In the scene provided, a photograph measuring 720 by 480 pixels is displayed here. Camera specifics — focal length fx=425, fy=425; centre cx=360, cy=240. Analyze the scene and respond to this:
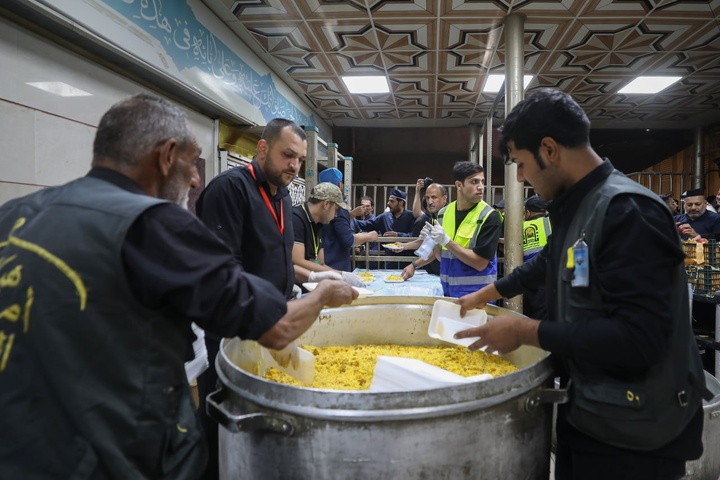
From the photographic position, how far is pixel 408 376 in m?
1.13

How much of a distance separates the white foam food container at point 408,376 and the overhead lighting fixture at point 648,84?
6509 millimetres

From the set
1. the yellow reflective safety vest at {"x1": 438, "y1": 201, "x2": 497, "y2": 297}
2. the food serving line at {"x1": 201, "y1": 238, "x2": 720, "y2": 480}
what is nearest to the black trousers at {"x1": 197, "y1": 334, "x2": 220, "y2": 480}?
the food serving line at {"x1": 201, "y1": 238, "x2": 720, "y2": 480}

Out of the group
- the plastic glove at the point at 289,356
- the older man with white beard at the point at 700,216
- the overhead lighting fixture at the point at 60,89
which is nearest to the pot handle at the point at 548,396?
the plastic glove at the point at 289,356

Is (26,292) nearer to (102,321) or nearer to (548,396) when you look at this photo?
(102,321)

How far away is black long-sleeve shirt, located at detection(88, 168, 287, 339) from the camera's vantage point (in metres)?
0.77

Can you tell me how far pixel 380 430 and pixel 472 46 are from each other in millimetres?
4817

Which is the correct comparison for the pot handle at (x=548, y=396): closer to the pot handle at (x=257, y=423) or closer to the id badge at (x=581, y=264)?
the id badge at (x=581, y=264)

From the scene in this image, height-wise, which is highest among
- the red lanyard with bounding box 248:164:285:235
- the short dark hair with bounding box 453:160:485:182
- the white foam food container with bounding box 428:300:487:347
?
the short dark hair with bounding box 453:160:485:182

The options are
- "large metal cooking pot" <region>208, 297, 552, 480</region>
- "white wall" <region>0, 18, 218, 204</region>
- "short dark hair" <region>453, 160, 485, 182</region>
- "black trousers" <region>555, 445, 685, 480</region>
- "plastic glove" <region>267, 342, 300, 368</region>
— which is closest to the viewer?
"large metal cooking pot" <region>208, 297, 552, 480</region>

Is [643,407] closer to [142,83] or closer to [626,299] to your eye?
[626,299]

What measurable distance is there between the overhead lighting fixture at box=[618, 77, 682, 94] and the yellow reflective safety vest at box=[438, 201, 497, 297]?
15.2 ft

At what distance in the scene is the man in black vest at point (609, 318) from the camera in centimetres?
92

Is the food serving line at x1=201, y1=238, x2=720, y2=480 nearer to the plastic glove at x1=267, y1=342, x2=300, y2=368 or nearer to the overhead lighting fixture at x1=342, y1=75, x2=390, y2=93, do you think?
the plastic glove at x1=267, y1=342, x2=300, y2=368

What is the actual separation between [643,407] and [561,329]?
24 centimetres
